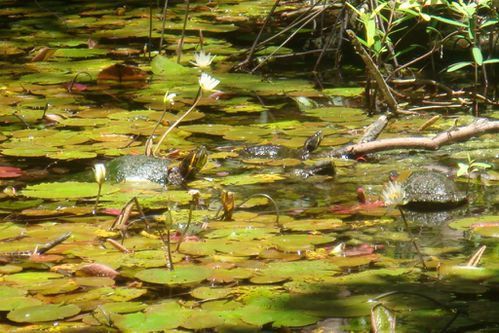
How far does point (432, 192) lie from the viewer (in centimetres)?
306

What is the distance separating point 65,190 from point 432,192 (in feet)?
3.49

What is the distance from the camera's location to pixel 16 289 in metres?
2.35

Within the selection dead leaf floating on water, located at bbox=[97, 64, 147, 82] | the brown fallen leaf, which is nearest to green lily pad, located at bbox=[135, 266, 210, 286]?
dead leaf floating on water, located at bbox=[97, 64, 147, 82]

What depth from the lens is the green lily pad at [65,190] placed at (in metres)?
3.14

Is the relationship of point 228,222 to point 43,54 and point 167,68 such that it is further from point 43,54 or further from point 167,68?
point 43,54

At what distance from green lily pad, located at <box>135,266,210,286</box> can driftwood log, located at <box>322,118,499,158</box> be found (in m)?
1.25

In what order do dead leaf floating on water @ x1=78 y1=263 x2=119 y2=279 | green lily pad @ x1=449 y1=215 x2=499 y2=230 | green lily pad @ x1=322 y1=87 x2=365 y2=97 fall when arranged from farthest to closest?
green lily pad @ x1=322 y1=87 x2=365 y2=97
green lily pad @ x1=449 y1=215 x2=499 y2=230
dead leaf floating on water @ x1=78 y1=263 x2=119 y2=279

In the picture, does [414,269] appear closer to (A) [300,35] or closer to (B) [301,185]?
(B) [301,185]

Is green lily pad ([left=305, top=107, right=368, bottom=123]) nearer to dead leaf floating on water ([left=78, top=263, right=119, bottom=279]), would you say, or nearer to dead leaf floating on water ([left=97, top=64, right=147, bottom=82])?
dead leaf floating on water ([left=97, top=64, right=147, bottom=82])

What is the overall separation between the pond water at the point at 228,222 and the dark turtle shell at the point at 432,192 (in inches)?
1.9

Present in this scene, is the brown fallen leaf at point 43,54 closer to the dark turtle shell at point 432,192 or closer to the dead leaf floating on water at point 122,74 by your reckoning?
the dead leaf floating on water at point 122,74

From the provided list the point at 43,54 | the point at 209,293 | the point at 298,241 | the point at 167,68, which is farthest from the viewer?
the point at 43,54

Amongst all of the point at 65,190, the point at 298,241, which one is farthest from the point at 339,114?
the point at 298,241

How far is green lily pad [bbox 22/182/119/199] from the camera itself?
3.14m
